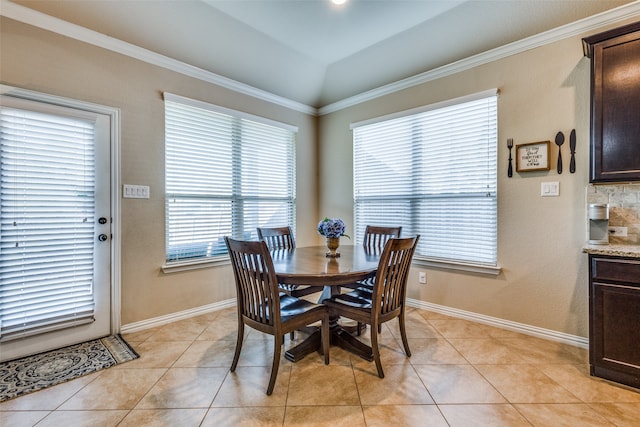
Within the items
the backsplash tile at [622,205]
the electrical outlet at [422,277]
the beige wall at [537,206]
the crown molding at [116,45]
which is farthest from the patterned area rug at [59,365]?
the backsplash tile at [622,205]

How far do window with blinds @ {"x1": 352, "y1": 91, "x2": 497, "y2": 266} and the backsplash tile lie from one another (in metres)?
0.74

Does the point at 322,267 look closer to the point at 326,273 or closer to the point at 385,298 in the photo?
the point at 326,273

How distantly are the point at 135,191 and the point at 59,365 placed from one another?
4.78 ft

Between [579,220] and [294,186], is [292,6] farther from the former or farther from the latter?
[579,220]

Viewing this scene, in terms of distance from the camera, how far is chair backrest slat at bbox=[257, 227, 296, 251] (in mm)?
2986

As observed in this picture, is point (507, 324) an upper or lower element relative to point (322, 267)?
lower

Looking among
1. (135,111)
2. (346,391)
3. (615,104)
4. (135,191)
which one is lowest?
(346,391)

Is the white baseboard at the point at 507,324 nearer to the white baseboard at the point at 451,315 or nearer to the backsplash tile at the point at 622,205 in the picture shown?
the white baseboard at the point at 451,315

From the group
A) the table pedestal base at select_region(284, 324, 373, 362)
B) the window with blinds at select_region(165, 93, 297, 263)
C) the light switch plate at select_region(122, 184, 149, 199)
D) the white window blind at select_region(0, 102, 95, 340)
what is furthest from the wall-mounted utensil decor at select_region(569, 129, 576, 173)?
the white window blind at select_region(0, 102, 95, 340)

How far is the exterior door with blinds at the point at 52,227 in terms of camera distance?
214 cm

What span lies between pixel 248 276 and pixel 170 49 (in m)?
2.43

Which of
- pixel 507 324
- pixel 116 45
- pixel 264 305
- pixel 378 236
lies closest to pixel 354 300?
pixel 264 305

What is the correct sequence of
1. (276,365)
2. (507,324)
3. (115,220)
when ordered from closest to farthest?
(276,365) < (115,220) < (507,324)

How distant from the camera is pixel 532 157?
2.55m
